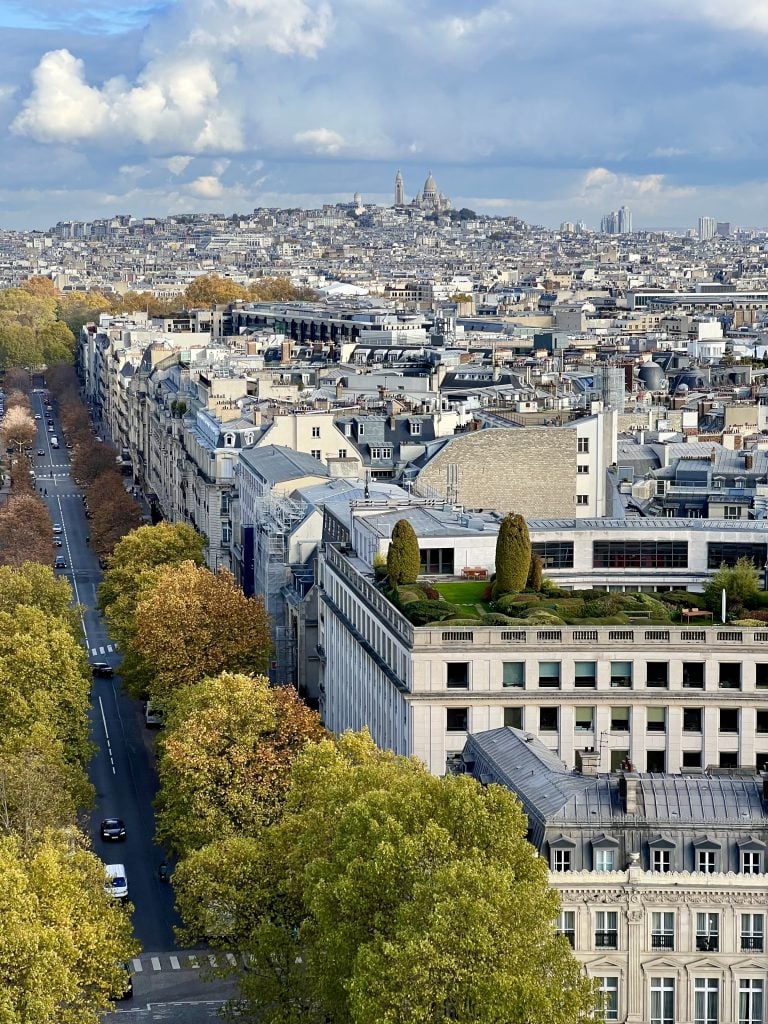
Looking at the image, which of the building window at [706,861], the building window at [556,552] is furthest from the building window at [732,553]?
the building window at [706,861]

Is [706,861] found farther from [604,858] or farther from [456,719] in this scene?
[456,719]

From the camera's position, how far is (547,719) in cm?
6106

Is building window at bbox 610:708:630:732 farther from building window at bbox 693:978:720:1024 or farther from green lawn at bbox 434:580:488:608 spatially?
building window at bbox 693:978:720:1024

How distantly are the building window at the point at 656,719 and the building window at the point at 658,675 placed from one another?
683mm

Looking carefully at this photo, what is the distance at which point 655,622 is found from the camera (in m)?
63.1

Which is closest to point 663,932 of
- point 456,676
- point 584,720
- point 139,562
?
point 584,720

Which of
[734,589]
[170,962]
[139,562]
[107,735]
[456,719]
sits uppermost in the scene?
[734,589]

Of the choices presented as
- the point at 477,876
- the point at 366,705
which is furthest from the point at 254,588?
the point at 477,876

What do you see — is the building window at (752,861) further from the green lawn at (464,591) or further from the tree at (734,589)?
the green lawn at (464,591)

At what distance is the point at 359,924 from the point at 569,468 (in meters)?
46.0

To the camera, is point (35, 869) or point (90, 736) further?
→ point (90, 736)

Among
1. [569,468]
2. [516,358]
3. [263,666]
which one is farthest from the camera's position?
[516,358]

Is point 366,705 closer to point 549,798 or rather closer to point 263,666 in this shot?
point 263,666

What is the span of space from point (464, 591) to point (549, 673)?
8.61 meters
